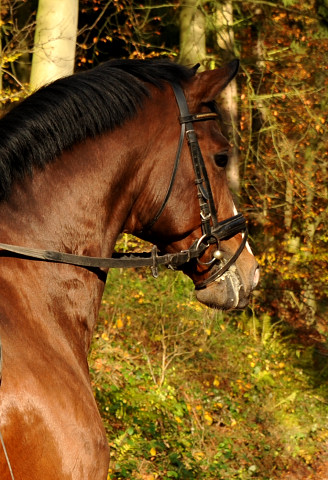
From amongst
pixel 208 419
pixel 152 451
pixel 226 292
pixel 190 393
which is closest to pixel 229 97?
pixel 190 393

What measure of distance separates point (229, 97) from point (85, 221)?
948cm

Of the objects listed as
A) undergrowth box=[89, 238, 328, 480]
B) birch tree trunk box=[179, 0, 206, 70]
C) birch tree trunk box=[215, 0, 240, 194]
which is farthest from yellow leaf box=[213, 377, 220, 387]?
birch tree trunk box=[179, 0, 206, 70]

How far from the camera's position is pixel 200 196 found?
3100 millimetres

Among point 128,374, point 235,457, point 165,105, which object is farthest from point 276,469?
point 165,105

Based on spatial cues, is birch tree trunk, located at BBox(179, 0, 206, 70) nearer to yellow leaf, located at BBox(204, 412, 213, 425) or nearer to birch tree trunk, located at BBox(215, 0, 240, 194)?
birch tree trunk, located at BBox(215, 0, 240, 194)

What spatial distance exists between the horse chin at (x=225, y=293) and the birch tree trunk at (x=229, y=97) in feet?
27.1

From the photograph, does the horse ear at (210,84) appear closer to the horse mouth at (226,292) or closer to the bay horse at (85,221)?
the bay horse at (85,221)

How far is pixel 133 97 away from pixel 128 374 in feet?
18.1

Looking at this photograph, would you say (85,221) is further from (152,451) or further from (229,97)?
(229,97)

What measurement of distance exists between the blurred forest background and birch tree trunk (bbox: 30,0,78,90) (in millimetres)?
166

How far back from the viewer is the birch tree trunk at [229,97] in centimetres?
1165

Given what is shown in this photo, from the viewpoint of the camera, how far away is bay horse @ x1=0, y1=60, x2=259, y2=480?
95.1 inches

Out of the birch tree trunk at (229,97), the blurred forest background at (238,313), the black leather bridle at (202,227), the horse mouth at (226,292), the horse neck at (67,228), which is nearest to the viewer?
the horse neck at (67,228)

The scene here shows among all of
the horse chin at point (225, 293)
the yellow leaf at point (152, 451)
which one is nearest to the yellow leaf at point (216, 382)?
the yellow leaf at point (152, 451)
